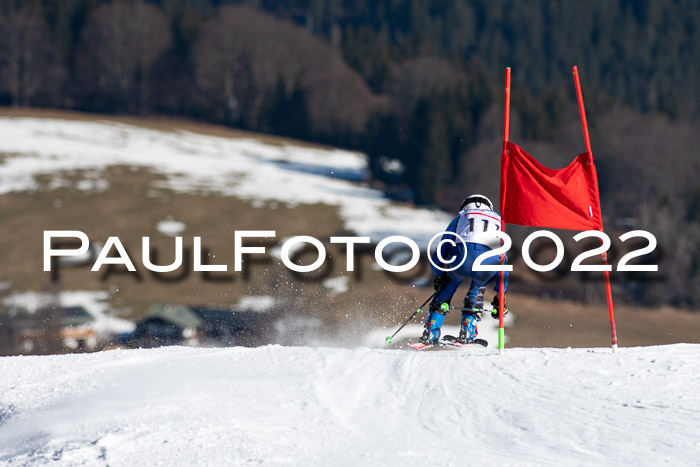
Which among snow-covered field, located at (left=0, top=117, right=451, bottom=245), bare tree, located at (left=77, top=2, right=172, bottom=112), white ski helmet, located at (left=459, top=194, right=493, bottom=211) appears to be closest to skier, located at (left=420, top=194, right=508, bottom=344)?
white ski helmet, located at (left=459, top=194, right=493, bottom=211)

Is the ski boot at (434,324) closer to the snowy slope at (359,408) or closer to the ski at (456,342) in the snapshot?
the ski at (456,342)

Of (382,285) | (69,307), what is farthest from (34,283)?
(382,285)

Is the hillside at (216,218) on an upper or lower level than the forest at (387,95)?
lower

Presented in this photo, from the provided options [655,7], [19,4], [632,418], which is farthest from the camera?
[655,7]

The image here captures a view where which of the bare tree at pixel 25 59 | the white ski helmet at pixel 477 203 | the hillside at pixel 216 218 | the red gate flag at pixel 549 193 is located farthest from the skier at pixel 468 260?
the bare tree at pixel 25 59

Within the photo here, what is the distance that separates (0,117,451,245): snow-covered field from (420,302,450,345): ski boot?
102 ft

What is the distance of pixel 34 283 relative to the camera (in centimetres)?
3519

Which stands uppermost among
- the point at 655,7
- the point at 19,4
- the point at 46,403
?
the point at 655,7

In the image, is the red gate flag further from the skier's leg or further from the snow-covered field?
the snow-covered field

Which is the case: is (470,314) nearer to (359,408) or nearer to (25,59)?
(359,408)

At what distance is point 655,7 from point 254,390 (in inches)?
6748

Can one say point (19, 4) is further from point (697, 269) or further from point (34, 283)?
point (697, 269)

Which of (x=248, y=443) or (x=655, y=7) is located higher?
(x=655, y=7)

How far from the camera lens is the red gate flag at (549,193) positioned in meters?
9.20
